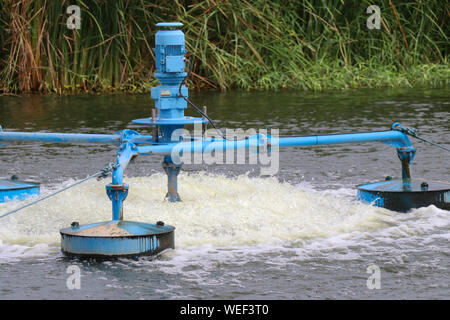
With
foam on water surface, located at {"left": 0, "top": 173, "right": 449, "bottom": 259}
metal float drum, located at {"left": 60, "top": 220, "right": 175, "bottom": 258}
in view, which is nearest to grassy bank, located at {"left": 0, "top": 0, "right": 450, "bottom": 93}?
foam on water surface, located at {"left": 0, "top": 173, "right": 449, "bottom": 259}

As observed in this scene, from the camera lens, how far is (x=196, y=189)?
781cm

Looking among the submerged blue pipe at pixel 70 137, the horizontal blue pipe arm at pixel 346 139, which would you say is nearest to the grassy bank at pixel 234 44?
the submerged blue pipe at pixel 70 137

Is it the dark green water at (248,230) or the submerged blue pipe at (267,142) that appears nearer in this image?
the dark green water at (248,230)

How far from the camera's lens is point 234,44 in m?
16.1

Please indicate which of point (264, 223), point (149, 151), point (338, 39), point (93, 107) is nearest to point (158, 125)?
point (149, 151)

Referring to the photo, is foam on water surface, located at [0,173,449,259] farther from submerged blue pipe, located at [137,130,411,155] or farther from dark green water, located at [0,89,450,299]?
submerged blue pipe, located at [137,130,411,155]

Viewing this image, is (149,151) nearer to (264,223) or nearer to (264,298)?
(264,223)

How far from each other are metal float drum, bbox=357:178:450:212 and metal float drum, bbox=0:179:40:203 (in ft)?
8.48

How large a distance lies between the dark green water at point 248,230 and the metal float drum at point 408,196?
0.14 meters

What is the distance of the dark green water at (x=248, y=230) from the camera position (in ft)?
16.8

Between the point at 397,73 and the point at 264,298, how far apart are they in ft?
41.3

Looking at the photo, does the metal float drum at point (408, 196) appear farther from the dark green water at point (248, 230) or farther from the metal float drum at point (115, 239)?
the metal float drum at point (115, 239)

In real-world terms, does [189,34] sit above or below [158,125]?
above

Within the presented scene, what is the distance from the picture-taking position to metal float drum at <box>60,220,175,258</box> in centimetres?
557
